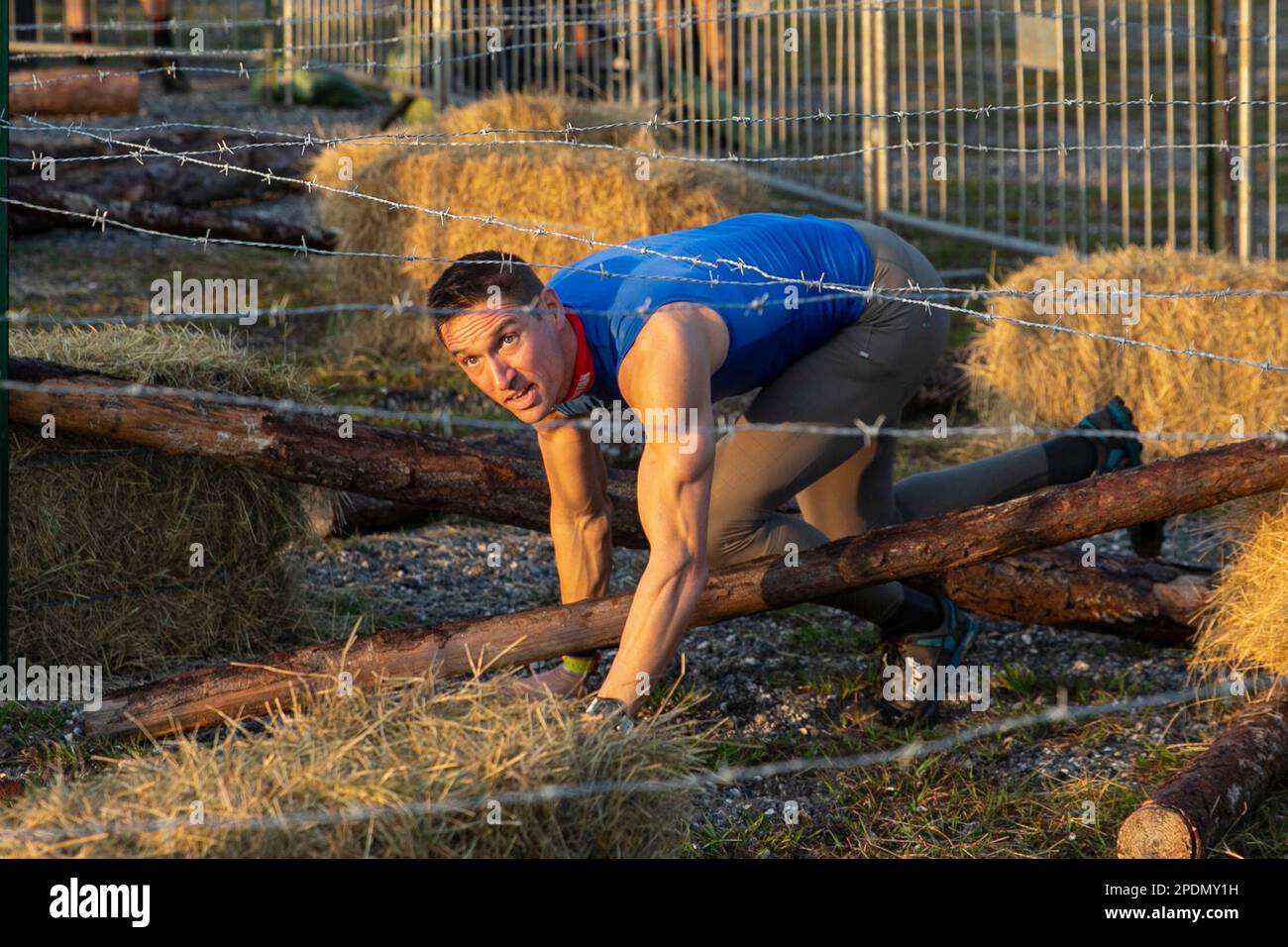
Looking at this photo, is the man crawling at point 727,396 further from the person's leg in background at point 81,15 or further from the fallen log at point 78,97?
the person's leg in background at point 81,15

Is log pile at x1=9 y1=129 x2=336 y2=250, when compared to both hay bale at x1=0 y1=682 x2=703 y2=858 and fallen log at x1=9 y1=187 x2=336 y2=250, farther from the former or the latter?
hay bale at x1=0 y1=682 x2=703 y2=858

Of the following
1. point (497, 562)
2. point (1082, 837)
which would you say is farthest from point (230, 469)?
point (1082, 837)

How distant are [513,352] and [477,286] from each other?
5.3 inches

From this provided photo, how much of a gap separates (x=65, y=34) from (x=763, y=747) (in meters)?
14.4

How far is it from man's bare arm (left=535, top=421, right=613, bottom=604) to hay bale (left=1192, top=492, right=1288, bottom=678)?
144 centimetres

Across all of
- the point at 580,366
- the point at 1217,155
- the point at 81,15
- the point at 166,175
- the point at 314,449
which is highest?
the point at 81,15

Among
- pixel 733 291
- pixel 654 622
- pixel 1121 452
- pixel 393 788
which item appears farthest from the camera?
pixel 1121 452

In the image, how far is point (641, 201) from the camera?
723cm

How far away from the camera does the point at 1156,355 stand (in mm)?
5773

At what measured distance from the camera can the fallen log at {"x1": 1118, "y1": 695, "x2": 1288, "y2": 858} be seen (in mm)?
2973

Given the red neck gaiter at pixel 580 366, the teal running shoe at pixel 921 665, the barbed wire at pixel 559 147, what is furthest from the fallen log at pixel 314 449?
the red neck gaiter at pixel 580 366

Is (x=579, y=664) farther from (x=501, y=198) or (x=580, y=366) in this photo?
(x=501, y=198)

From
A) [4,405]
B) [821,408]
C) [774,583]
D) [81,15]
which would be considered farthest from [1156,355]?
[81,15]
